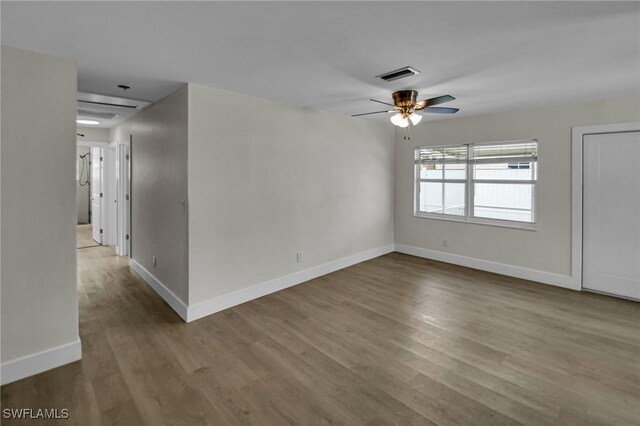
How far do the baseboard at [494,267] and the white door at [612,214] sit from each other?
0.87 feet

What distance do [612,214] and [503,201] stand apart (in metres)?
1.27

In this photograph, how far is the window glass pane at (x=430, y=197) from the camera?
5.72 meters

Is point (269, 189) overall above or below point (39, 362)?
above

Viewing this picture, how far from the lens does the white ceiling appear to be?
1.80 m

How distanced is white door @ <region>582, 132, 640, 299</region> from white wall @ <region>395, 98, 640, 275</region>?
206 millimetres

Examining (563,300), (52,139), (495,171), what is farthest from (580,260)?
(52,139)

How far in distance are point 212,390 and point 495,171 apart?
4.81 m

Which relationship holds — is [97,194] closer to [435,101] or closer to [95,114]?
[95,114]

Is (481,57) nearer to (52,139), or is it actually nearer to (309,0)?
(309,0)

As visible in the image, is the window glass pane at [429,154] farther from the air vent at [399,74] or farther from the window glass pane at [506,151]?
the air vent at [399,74]

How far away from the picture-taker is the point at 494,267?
195 inches

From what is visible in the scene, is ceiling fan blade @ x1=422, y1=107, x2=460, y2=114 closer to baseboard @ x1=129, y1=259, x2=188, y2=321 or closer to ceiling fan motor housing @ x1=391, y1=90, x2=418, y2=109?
ceiling fan motor housing @ x1=391, y1=90, x2=418, y2=109

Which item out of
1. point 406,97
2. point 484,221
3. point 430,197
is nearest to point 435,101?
point 406,97

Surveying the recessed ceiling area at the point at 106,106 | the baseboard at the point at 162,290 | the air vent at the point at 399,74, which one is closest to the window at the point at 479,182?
the air vent at the point at 399,74
